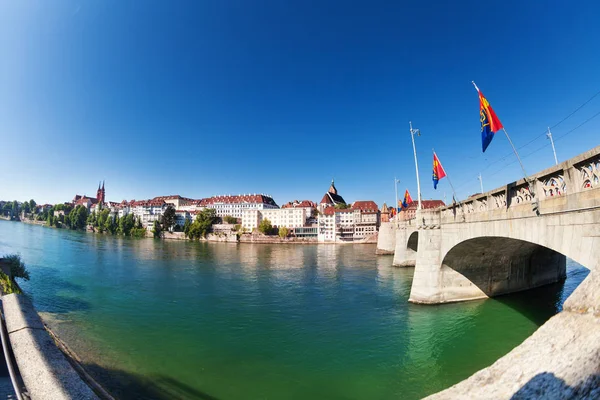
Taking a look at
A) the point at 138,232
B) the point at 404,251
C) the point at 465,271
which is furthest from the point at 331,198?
the point at 465,271

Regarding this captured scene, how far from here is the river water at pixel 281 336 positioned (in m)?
11.6

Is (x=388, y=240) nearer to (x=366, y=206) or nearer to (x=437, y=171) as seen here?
(x=437, y=171)

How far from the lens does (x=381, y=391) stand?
11.0 meters

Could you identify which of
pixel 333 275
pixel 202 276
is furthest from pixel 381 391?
pixel 202 276

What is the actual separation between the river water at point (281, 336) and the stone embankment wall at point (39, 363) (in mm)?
8665

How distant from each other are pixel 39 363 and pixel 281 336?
14714mm

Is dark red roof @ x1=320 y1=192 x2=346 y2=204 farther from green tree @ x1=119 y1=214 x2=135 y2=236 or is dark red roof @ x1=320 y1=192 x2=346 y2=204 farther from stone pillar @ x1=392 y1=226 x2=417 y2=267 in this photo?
stone pillar @ x1=392 y1=226 x2=417 y2=267

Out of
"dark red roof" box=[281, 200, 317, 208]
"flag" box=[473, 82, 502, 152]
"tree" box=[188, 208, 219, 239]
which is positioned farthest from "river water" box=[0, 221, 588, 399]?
"dark red roof" box=[281, 200, 317, 208]

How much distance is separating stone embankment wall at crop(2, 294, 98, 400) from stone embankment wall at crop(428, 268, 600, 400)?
19.6ft

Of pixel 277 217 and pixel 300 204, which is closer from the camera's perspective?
pixel 277 217

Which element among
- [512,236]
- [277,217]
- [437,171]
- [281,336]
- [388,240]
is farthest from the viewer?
[277,217]

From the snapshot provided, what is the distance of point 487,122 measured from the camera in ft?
42.6

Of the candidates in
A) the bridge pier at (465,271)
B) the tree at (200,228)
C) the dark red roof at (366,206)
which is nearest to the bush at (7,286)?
the bridge pier at (465,271)

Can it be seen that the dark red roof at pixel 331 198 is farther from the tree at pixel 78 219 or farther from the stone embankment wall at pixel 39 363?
the stone embankment wall at pixel 39 363
